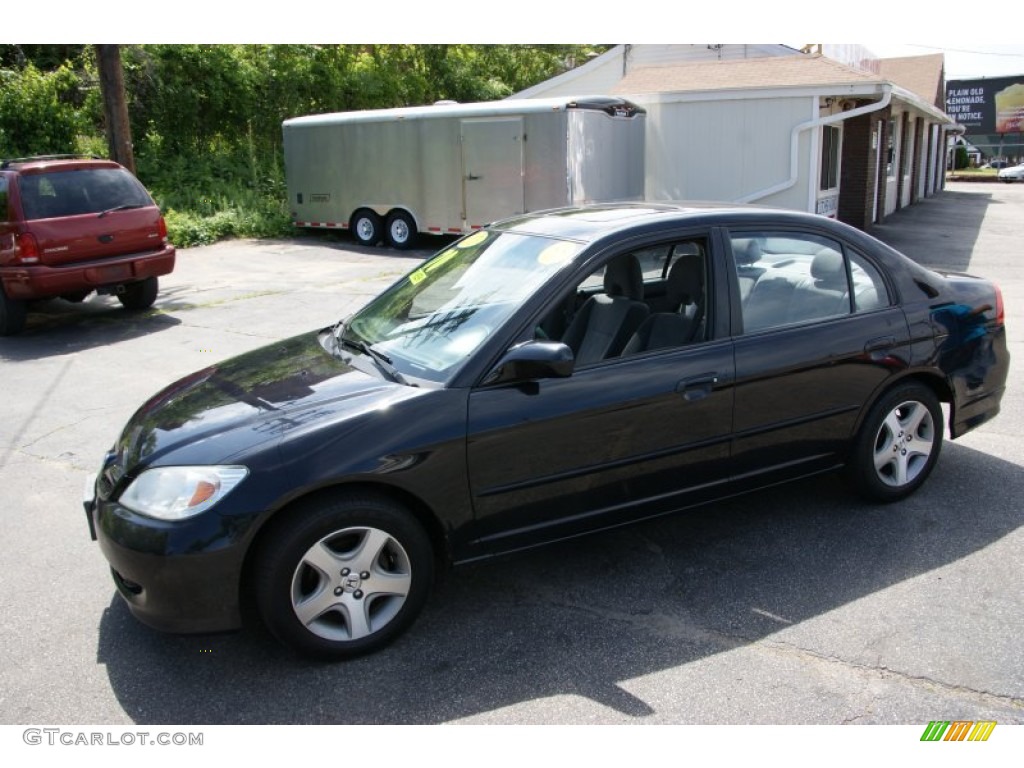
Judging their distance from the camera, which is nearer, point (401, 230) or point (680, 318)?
point (680, 318)

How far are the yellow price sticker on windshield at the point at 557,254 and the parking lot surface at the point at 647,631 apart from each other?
1270mm

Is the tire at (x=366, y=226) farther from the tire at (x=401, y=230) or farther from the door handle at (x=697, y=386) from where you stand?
the door handle at (x=697, y=386)

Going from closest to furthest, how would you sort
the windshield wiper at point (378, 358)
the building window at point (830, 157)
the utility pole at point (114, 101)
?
the windshield wiper at point (378, 358) < the utility pole at point (114, 101) < the building window at point (830, 157)

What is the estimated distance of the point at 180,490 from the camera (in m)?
3.17

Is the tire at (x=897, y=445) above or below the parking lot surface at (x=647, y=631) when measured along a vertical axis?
above

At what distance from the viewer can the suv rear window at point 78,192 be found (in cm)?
916

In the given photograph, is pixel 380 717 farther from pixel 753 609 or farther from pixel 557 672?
pixel 753 609

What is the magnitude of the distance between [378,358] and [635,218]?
1.33 meters

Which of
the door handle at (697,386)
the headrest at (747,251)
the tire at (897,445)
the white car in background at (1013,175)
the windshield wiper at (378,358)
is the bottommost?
the white car in background at (1013,175)

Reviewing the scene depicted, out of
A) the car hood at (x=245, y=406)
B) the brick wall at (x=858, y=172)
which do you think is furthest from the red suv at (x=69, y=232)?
the brick wall at (x=858, y=172)

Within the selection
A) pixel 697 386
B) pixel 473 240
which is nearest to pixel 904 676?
pixel 697 386

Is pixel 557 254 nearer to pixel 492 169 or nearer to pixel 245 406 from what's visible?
pixel 245 406

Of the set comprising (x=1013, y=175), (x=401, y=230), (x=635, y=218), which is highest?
(x=635, y=218)

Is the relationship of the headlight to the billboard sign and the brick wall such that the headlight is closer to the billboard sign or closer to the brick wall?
the brick wall
